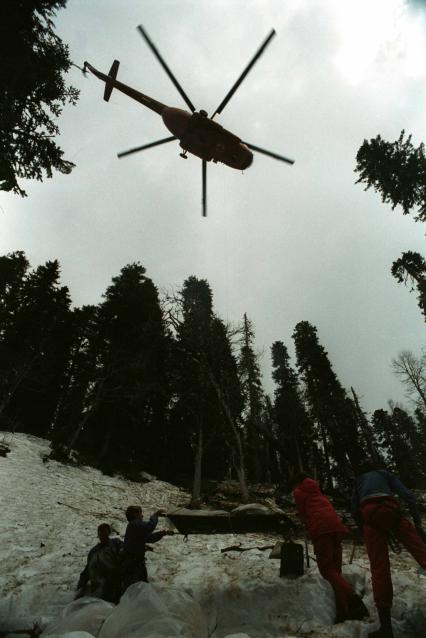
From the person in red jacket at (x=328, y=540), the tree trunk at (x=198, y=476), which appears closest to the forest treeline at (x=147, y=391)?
the tree trunk at (x=198, y=476)

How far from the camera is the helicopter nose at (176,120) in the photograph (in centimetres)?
→ 776

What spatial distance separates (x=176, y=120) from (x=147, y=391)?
15.4 m

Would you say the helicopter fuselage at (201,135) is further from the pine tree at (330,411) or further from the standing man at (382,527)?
the pine tree at (330,411)

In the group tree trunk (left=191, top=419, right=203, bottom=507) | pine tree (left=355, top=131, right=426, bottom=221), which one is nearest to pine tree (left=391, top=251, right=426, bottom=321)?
pine tree (left=355, top=131, right=426, bottom=221)

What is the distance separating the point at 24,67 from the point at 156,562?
10.8m

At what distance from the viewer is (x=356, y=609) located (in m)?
3.86

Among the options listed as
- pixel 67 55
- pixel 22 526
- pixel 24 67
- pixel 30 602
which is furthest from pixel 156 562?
pixel 67 55

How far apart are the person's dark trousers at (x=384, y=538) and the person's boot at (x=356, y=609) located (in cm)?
54

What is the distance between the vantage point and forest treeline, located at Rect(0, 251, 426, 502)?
1848 cm

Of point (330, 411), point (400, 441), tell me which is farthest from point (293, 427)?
point (400, 441)

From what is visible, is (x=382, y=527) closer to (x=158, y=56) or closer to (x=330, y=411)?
(x=158, y=56)

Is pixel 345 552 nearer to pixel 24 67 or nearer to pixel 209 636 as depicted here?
pixel 209 636

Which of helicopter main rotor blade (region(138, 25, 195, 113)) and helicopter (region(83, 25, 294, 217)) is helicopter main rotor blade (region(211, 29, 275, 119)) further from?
helicopter main rotor blade (region(138, 25, 195, 113))

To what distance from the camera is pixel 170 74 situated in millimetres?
6137
